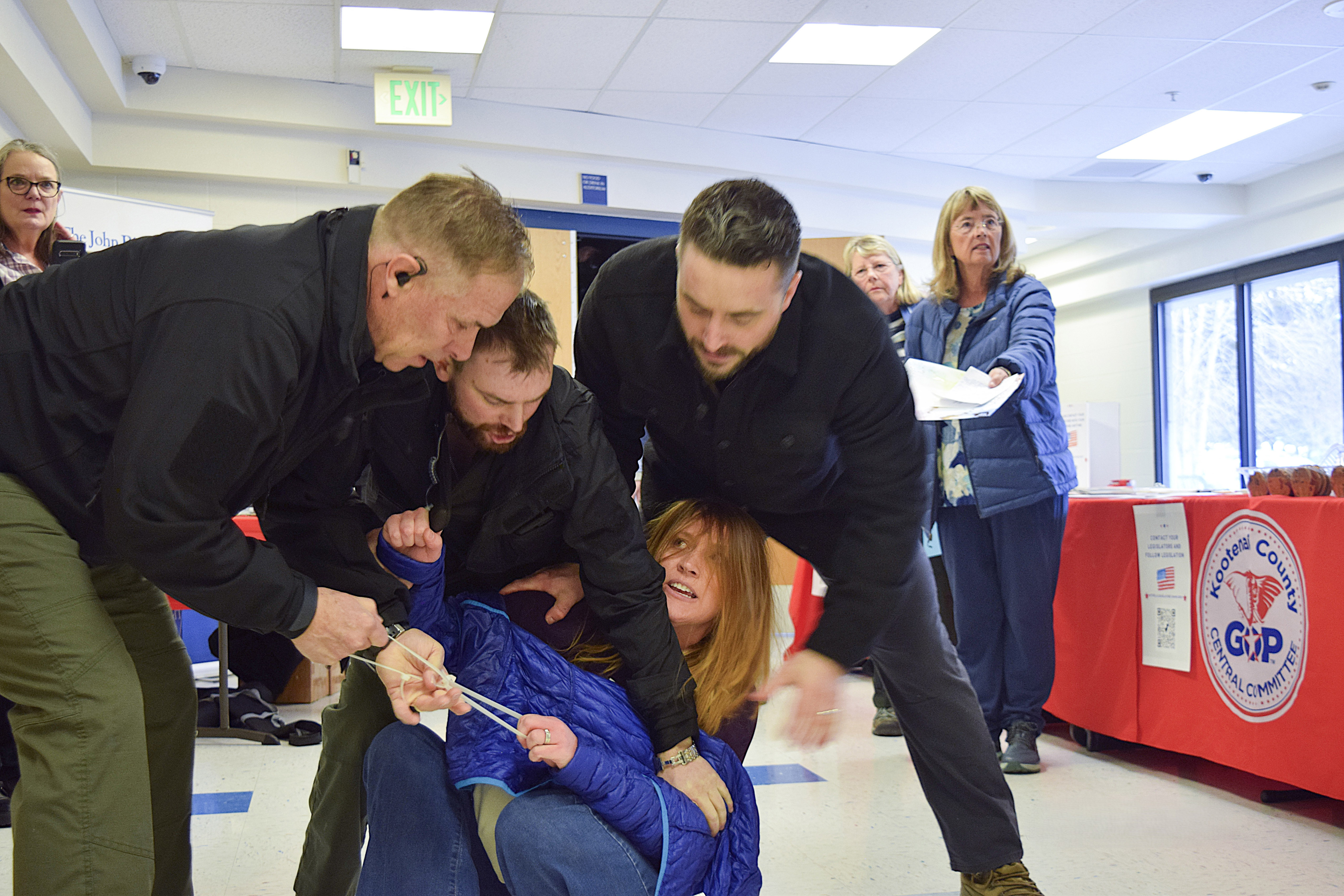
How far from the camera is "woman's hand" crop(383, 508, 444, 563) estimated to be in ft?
4.31

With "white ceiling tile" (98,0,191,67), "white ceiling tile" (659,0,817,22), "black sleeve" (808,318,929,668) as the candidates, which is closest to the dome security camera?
"white ceiling tile" (98,0,191,67)

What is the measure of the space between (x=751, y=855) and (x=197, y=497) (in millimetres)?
801

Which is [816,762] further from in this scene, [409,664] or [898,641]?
[409,664]

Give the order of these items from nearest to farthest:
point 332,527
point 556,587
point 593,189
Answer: point 332,527 → point 556,587 → point 593,189

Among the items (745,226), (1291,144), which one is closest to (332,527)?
(745,226)

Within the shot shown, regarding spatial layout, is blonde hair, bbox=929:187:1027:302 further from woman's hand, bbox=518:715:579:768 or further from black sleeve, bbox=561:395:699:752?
woman's hand, bbox=518:715:579:768

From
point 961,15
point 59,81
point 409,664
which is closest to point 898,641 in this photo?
point 409,664

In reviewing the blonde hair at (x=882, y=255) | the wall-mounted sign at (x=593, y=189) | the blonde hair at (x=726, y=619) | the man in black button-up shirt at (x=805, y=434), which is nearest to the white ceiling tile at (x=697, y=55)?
the wall-mounted sign at (x=593, y=189)

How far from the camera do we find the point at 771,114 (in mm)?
6211

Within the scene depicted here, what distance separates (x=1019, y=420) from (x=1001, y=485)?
0.19 m

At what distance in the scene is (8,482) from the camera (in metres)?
1.19

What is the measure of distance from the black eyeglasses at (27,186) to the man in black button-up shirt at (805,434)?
178 cm

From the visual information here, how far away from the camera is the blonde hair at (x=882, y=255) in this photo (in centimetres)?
334

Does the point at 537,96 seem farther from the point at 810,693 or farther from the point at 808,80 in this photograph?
the point at 810,693
